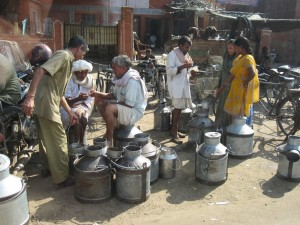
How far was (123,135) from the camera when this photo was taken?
15.0ft

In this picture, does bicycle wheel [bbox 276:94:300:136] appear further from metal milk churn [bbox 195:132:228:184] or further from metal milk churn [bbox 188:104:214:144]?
metal milk churn [bbox 195:132:228:184]

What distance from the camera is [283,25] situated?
43.3 feet

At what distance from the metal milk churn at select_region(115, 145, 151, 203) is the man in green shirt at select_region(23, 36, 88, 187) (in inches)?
28.6

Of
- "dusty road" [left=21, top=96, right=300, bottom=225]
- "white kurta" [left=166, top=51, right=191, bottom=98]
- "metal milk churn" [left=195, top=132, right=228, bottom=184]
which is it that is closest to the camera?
"dusty road" [left=21, top=96, right=300, bottom=225]

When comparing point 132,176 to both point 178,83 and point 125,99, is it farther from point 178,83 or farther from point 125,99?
point 178,83

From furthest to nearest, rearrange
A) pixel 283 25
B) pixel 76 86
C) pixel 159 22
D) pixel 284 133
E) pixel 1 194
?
1. pixel 159 22
2. pixel 283 25
3. pixel 284 133
4. pixel 76 86
5. pixel 1 194

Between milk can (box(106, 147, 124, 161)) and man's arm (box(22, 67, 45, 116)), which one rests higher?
man's arm (box(22, 67, 45, 116))

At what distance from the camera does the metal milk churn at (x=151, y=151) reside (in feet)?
13.4

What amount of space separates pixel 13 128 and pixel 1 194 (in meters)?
1.62

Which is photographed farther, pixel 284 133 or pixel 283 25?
pixel 283 25

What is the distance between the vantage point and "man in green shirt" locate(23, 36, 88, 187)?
3.69 meters

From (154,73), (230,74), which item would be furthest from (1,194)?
(154,73)

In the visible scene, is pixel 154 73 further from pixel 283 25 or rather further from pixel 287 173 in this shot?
pixel 283 25

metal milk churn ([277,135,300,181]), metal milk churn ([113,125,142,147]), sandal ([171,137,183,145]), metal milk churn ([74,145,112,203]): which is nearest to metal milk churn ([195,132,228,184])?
A: metal milk churn ([277,135,300,181])
